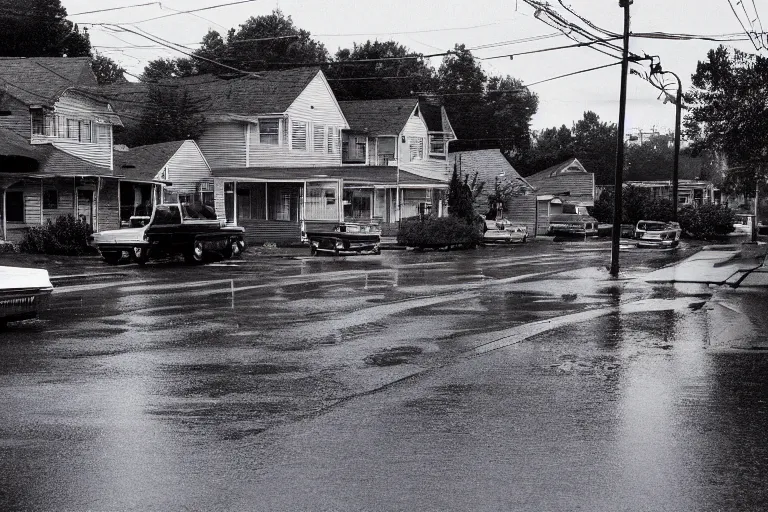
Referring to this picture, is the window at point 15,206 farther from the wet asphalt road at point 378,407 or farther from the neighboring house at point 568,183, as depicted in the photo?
the neighboring house at point 568,183

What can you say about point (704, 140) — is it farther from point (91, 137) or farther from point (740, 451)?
point (740, 451)

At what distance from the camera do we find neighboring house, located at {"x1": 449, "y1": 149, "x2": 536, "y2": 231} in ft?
229

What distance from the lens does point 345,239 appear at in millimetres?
37500

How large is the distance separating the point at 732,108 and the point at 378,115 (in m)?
30.2

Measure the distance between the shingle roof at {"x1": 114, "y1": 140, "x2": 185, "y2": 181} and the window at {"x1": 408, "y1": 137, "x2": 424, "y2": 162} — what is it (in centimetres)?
1909

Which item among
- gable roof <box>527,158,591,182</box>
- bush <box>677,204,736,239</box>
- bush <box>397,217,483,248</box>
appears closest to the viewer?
bush <box>397,217,483,248</box>

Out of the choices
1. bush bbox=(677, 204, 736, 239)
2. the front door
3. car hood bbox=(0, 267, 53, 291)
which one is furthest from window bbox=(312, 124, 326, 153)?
car hood bbox=(0, 267, 53, 291)

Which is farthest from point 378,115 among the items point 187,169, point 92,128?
point 92,128

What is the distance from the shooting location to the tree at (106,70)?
8100cm

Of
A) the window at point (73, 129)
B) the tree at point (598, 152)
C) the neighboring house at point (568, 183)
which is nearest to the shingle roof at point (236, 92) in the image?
the window at point (73, 129)

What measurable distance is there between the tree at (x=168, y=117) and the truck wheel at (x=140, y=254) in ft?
67.9

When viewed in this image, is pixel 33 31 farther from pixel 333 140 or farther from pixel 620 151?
pixel 620 151

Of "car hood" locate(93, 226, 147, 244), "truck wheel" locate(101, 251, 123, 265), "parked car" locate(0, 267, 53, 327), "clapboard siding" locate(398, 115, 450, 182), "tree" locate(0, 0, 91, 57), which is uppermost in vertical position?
"tree" locate(0, 0, 91, 57)

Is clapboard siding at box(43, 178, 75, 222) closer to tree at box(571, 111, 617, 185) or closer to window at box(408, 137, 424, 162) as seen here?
window at box(408, 137, 424, 162)
